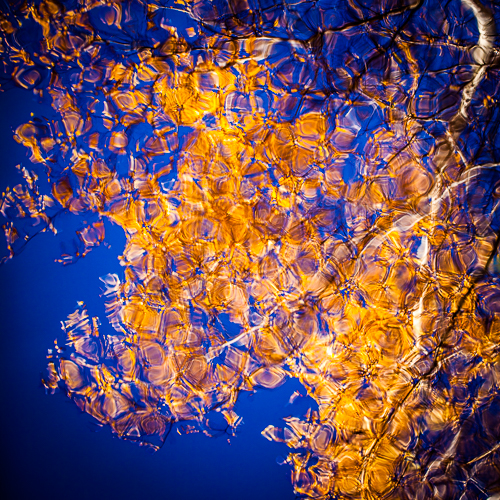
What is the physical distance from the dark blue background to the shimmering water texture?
5cm

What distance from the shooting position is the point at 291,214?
98 cm

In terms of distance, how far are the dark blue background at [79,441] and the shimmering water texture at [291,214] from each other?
0.17 ft

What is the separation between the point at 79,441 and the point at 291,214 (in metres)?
1.12

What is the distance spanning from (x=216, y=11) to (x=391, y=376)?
4.43 ft

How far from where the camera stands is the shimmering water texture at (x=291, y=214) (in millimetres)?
918

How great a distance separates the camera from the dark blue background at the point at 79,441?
1.00 metres

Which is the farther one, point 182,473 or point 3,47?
point 182,473

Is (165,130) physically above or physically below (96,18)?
below

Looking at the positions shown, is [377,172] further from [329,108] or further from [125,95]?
[125,95]

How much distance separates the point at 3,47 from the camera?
36.0 inches

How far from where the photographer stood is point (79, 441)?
1.06 metres

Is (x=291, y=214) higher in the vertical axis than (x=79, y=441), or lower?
higher

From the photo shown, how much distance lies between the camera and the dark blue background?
39.4 inches

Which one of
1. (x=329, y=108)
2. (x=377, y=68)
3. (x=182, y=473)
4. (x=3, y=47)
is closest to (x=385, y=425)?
(x=182, y=473)
